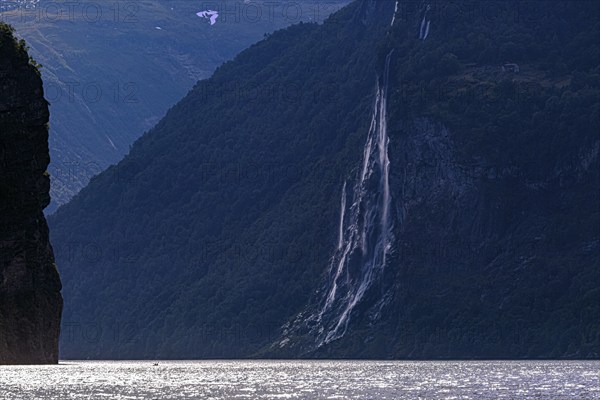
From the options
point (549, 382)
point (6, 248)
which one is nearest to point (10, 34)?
point (6, 248)

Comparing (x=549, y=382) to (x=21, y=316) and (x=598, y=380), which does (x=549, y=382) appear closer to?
(x=598, y=380)

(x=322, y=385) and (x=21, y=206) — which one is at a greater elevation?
(x=21, y=206)

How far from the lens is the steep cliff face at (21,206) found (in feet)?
579

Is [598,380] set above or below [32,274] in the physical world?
below

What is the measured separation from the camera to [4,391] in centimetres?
12975

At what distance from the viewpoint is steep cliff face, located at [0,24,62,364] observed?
579ft

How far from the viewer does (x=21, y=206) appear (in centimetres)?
17912

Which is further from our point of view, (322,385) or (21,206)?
(21,206)

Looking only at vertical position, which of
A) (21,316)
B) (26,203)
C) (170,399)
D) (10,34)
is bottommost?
(170,399)

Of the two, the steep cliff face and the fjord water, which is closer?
the fjord water

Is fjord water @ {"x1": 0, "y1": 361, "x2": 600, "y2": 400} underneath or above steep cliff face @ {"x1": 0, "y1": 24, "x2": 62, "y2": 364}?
underneath

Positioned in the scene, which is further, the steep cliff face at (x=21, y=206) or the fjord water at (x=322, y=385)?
the steep cliff face at (x=21, y=206)

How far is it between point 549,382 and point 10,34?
74.8m

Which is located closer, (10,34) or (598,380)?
(598,380)
